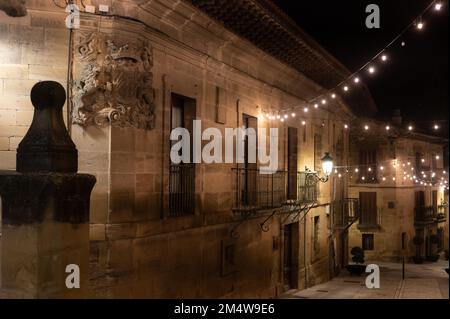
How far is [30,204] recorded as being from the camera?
470 cm

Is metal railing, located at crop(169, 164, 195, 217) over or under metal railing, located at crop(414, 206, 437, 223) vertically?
over

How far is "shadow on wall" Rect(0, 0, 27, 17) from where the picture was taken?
7.07 m

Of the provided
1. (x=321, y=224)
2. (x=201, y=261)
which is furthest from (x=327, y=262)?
(x=201, y=261)

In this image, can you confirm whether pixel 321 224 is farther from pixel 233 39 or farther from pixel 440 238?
pixel 440 238

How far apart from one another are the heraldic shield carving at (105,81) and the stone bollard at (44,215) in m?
2.28

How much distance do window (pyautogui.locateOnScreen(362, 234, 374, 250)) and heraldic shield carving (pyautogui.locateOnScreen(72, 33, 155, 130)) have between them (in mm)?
24496

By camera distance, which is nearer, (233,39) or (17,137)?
(17,137)

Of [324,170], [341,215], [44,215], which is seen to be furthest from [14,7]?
[341,215]

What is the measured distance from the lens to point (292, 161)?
592 inches

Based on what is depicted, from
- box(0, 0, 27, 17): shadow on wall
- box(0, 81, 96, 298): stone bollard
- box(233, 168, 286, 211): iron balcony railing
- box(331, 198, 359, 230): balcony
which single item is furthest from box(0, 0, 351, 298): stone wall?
box(331, 198, 359, 230): balcony

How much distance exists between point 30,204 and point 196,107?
17.4 feet

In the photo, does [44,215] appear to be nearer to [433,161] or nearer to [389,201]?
[389,201]

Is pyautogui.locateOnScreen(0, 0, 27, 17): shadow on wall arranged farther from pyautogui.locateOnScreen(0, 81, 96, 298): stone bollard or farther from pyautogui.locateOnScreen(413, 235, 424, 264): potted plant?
pyautogui.locateOnScreen(413, 235, 424, 264): potted plant

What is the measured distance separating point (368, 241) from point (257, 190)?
1944 centimetres
